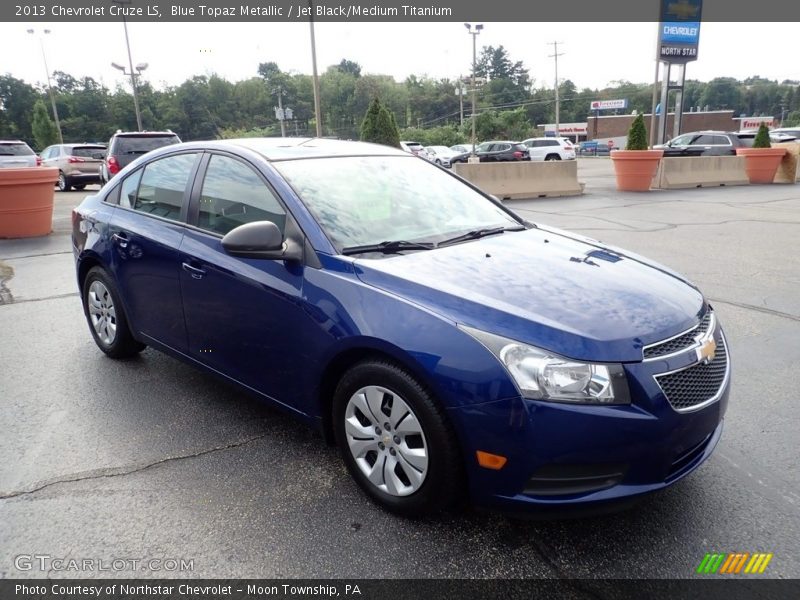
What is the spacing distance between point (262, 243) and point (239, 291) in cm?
43

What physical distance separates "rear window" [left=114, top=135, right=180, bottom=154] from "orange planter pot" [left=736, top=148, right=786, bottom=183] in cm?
1715

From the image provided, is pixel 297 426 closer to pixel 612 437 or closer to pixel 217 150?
pixel 217 150

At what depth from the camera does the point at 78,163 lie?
66.0 feet

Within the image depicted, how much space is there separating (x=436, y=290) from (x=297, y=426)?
1.53m

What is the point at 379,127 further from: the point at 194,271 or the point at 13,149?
the point at 194,271

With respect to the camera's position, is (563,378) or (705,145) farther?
(705,145)

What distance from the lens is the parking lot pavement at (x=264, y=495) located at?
95.4 inches

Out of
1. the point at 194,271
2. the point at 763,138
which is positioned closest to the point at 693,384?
the point at 194,271

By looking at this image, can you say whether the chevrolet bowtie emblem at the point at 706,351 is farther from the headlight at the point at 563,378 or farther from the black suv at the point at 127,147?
the black suv at the point at 127,147

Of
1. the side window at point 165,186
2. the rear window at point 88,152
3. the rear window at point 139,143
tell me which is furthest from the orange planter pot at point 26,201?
the rear window at point 88,152

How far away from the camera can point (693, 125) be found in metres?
74.9

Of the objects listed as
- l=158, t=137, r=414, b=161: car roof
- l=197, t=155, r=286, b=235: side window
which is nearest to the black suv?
l=158, t=137, r=414, b=161: car roof

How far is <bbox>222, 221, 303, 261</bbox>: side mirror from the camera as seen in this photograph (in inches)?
112
